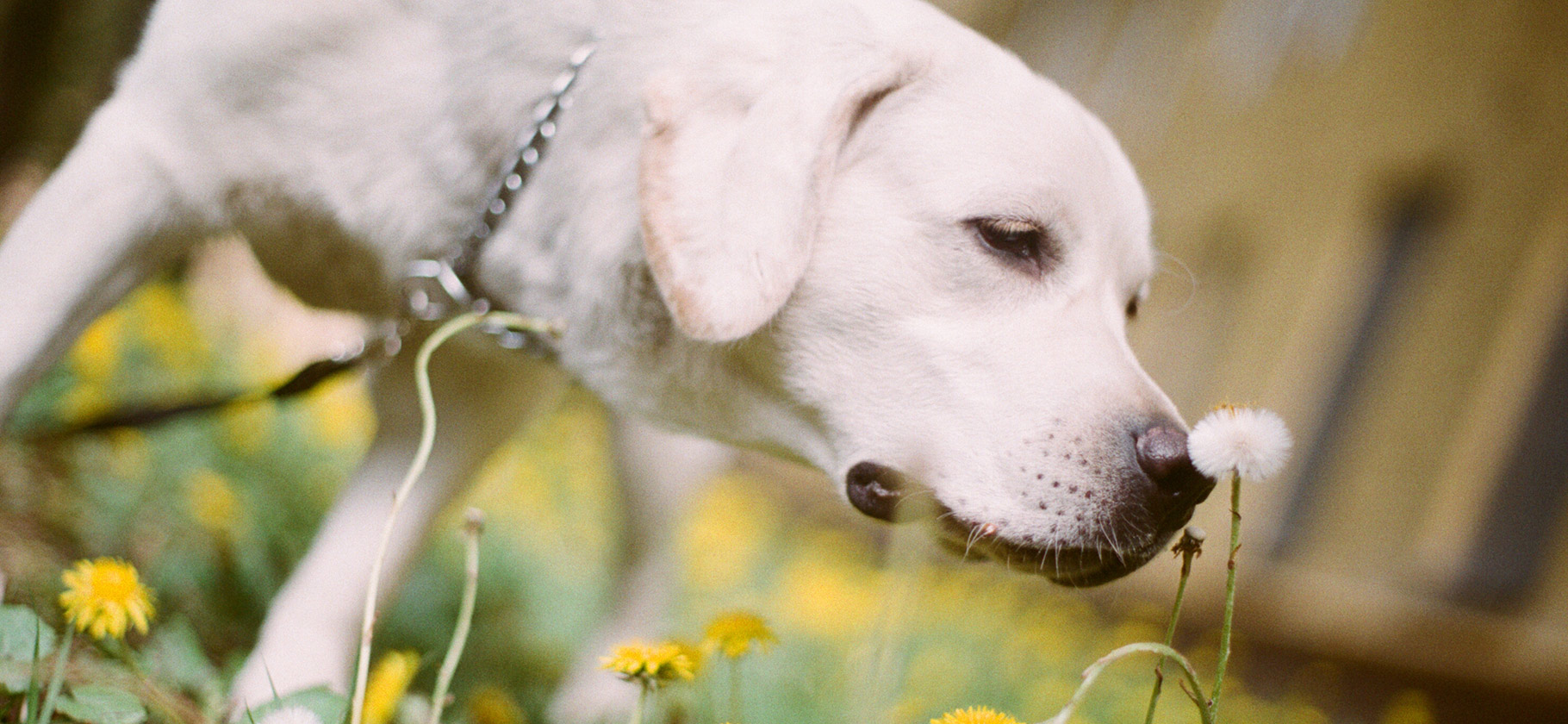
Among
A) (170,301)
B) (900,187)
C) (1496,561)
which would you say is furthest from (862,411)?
(1496,561)

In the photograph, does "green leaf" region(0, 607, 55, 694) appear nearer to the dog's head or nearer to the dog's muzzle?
the dog's head

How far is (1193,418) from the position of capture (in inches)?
346

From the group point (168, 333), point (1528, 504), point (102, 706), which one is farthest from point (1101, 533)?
point (1528, 504)

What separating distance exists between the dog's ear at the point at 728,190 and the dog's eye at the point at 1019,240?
25 centimetres

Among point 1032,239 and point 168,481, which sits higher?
point 1032,239

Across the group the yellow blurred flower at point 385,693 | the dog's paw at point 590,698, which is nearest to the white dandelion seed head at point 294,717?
the yellow blurred flower at point 385,693

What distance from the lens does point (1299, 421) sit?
9.66 metres

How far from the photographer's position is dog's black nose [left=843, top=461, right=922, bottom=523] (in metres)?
1.33

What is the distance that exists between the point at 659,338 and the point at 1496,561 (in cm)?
844

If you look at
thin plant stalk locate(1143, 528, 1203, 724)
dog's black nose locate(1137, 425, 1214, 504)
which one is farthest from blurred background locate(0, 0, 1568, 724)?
dog's black nose locate(1137, 425, 1214, 504)

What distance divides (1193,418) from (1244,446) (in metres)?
8.55

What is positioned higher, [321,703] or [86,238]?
[86,238]

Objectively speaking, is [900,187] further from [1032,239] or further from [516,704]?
[516,704]

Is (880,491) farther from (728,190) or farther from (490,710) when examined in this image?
(490,710)
